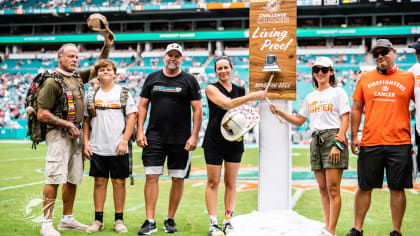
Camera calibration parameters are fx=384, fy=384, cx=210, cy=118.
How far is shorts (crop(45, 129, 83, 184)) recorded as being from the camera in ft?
13.9

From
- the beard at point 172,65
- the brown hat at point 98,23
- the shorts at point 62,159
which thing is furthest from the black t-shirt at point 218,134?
the brown hat at point 98,23

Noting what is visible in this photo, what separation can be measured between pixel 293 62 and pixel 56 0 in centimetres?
4738

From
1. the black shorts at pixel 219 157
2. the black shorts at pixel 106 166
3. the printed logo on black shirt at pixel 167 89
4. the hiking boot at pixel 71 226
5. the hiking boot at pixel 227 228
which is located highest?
the printed logo on black shirt at pixel 167 89

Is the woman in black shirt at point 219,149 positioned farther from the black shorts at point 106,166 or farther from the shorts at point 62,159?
the shorts at point 62,159

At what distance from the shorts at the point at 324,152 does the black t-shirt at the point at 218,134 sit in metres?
0.85

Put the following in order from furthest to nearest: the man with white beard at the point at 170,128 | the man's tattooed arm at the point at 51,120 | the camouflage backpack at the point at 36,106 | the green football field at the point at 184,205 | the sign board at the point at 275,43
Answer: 1. the green football field at the point at 184,205
2. the man with white beard at the point at 170,128
3. the camouflage backpack at the point at 36,106
4. the man's tattooed arm at the point at 51,120
5. the sign board at the point at 275,43

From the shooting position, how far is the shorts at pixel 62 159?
4.23 metres

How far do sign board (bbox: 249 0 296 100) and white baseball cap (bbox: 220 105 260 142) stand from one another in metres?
0.33

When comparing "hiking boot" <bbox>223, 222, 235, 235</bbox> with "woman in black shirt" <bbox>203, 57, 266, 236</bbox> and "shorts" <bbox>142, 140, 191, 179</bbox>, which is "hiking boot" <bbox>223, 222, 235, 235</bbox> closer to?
"woman in black shirt" <bbox>203, 57, 266, 236</bbox>

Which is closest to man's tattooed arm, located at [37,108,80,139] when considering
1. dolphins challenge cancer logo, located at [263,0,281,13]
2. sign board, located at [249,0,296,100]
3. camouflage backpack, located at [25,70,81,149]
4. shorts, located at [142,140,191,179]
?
camouflage backpack, located at [25,70,81,149]

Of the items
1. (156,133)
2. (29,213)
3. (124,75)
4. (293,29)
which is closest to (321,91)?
(293,29)

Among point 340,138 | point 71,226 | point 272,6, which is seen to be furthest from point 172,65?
point 71,226

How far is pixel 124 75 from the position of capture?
37312mm

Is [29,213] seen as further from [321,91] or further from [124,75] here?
[124,75]
